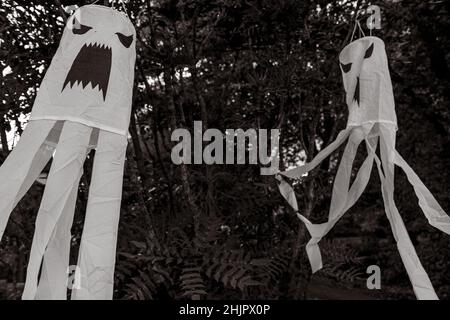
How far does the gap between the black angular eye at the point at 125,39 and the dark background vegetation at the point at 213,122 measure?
1.26ft

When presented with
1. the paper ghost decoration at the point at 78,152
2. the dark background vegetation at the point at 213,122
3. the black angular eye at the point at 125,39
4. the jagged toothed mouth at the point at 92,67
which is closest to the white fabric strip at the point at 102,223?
the paper ghost decoration at the point at 78,152

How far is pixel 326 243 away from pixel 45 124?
1.36m

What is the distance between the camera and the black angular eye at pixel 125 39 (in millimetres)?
1229

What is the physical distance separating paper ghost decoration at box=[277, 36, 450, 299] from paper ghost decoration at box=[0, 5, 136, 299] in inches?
24.8

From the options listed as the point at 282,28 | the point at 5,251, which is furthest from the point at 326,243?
the point at 5,251

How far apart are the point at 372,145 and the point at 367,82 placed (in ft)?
0.62

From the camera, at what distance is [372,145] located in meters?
1.36

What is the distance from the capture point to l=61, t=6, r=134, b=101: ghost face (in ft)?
3.79

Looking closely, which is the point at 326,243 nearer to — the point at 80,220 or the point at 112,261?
the point at 80,220

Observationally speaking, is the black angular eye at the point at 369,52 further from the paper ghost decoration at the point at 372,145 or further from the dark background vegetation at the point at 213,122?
the dark background vegetation at the point at 213,122

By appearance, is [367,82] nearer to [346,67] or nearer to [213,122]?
[346,67]

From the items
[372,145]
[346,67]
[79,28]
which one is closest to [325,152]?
[372,145]

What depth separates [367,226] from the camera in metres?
4.97

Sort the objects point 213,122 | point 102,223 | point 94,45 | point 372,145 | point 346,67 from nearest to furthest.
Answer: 1. point 102,223
2. point 94,45
3. point 372,145
4. point 346,67
5. point 213,122
